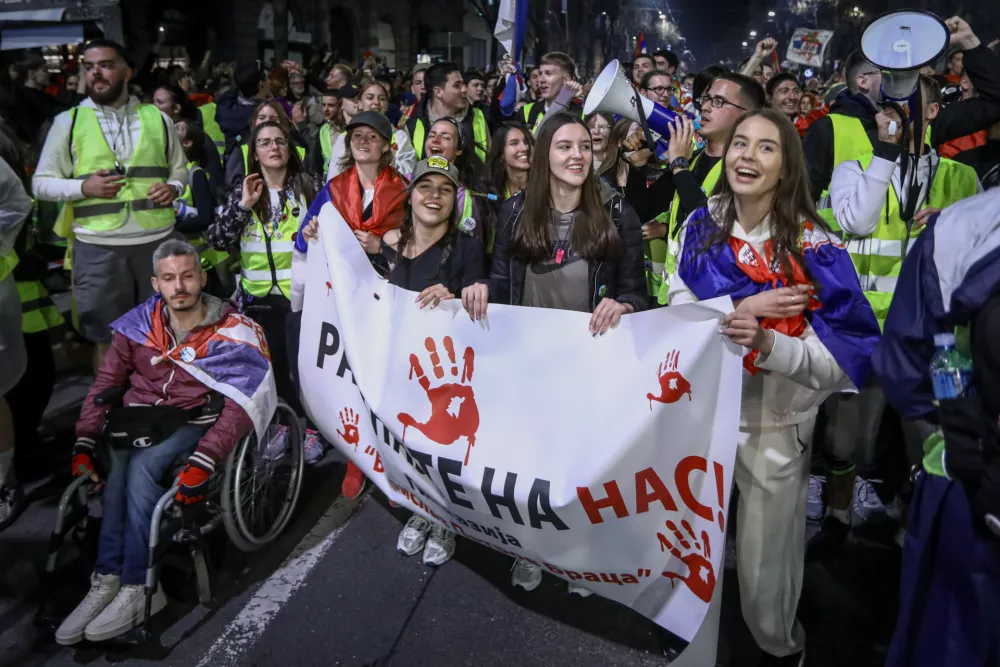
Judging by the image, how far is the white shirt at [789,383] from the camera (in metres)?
2.35

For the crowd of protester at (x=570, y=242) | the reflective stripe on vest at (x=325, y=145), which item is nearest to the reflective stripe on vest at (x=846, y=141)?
the crowd of protester at (x=570, y=242)

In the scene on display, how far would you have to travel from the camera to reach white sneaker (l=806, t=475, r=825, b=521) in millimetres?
3994

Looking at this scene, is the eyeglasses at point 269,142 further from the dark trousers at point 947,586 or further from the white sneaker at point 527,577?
the dark trousers at point 947,586

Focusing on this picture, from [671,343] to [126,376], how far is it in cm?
246

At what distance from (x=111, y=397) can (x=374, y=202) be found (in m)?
1.55

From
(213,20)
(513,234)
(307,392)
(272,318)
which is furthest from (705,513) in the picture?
(213,20)

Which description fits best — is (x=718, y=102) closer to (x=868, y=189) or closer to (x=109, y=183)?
(x=868, y=189)

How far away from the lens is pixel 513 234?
3.18m

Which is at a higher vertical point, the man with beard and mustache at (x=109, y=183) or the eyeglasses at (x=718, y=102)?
the eyeglasses at (x=718, y=102)

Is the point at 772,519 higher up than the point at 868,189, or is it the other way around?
the point at 868,189

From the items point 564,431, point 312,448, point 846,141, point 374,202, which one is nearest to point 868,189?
point 846,141

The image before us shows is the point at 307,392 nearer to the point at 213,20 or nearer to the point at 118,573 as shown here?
the point at 118,573

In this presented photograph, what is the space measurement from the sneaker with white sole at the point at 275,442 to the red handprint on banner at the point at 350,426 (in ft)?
1.56

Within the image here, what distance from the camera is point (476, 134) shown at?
6.33 m
